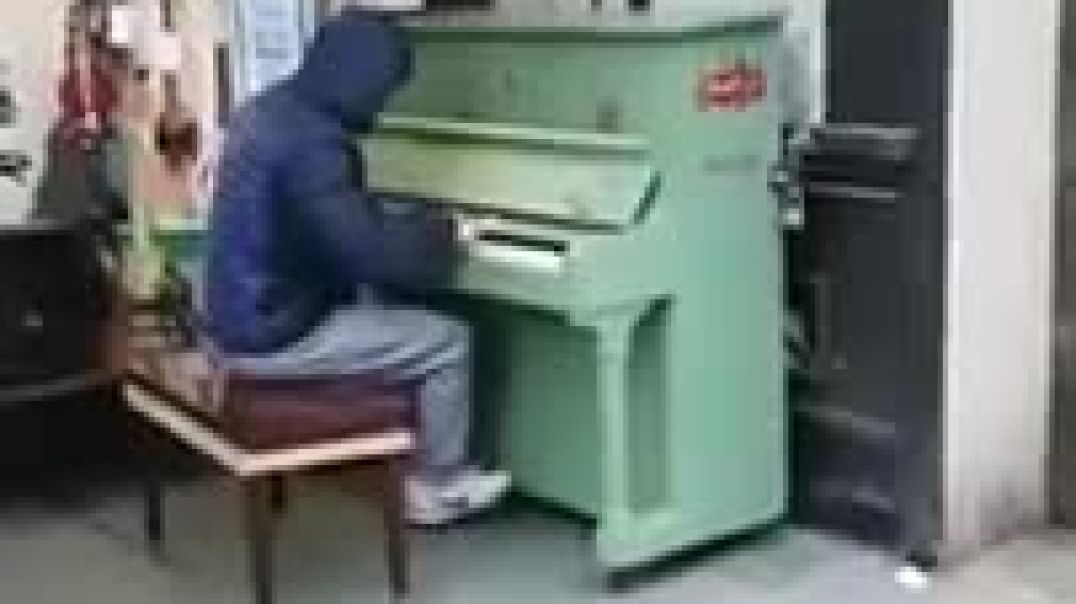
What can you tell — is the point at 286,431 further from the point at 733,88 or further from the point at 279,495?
the point at 733,88

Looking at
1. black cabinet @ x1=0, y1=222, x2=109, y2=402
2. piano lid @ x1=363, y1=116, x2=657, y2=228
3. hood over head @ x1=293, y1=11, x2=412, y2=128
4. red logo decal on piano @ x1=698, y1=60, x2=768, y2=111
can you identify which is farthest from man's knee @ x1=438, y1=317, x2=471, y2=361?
black cabinet @ x1=0, y1=222, x2=109, y2=402

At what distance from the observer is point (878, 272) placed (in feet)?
12.0

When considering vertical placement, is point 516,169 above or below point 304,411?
above

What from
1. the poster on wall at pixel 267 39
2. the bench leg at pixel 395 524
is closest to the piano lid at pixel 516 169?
the poster on wall at pixel 267 39

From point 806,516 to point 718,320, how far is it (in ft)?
2.22

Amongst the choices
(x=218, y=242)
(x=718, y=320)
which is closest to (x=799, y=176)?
(x=718, y=320)

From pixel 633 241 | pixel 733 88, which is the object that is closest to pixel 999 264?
pixel 733 88

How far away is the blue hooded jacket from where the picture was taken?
3441 mm

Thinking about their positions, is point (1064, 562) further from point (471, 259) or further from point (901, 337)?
point (471, 259)

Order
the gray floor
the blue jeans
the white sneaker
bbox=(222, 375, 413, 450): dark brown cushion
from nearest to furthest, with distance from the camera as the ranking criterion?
bbox=(222, 375, 413, 450): dark brown cushion
the blue jeans
the gray floor
the white sneaker

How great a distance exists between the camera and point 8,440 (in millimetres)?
4562

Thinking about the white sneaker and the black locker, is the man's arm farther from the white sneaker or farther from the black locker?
the black locker

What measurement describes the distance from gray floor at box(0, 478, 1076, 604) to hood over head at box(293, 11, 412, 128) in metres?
1.10

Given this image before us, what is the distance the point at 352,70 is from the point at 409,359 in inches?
26.5
